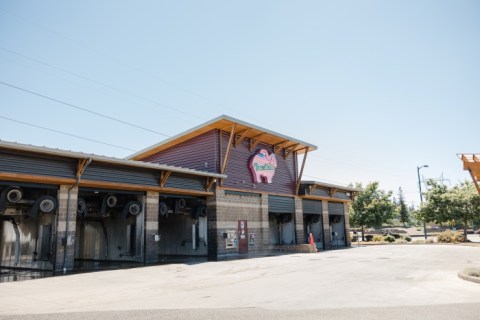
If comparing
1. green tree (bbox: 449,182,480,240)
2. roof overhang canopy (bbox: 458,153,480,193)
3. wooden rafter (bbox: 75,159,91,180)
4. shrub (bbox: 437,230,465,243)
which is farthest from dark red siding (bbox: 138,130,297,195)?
green tree (bbox: 449,182,480,240)

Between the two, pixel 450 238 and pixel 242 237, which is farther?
pixel 450 238

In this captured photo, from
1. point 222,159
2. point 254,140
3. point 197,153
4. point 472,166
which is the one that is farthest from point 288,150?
point 472,166

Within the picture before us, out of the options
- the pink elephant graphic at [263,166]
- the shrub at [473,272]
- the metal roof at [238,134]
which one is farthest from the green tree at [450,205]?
the shrub at [473,272]

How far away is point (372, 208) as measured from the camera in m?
49.7

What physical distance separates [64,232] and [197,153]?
1245cm

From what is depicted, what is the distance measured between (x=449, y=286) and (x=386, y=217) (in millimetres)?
41050

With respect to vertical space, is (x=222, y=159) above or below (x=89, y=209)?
above

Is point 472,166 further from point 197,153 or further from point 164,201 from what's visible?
point 197,153

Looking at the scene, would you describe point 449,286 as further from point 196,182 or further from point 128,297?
point 196,182

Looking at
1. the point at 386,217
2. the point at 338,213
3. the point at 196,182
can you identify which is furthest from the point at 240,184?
the point at 386,217

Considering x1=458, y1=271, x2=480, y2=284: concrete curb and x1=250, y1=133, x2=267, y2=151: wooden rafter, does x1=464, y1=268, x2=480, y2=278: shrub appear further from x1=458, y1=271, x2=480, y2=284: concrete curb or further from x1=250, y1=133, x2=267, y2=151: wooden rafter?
x1=250, y1=133, x2=267, y2=151: wooden rafter

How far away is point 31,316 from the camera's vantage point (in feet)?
25.2

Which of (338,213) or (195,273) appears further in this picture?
(338,213)

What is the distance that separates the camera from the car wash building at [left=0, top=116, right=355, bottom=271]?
16906 millimetres
